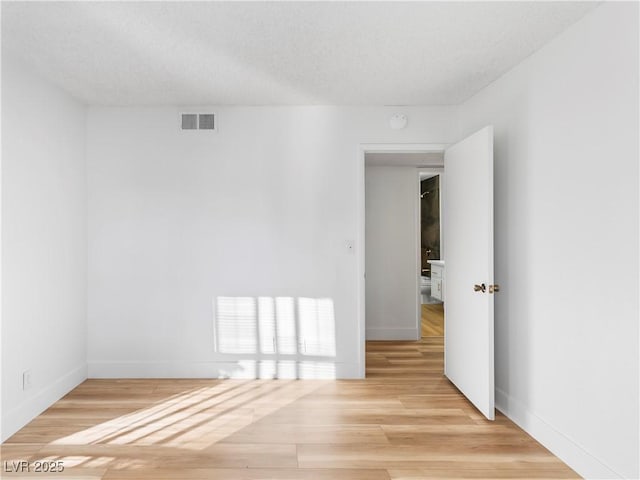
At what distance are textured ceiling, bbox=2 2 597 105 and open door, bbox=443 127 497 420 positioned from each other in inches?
25.0

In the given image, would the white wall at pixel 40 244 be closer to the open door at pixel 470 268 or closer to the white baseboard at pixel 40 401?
the white baseboard at pixel 40 401

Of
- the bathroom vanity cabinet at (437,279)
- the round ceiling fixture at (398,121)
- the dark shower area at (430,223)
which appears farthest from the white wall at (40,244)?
the dark shower area at (430,223)

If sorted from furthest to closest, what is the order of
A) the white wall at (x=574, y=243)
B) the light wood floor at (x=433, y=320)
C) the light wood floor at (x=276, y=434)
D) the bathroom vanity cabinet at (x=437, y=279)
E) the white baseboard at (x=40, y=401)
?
1. the bathroom vanity cabinet at (x=437, y=279)
2. the light wood floor at (x=433, y=320)
3. the white baseboard at (x=40, y=401)
4. the light wood floor at (x=276, y=434)
5. the white wall at (x=574, y=243)

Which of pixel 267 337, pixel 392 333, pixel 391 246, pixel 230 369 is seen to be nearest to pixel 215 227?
pixel 267 337

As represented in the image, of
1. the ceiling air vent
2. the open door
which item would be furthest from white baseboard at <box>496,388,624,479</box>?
the ceiling air vent

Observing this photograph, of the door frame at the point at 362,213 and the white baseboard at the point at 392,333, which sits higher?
the door frame at the point at 362,213

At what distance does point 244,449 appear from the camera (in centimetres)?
263

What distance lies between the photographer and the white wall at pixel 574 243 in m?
2.09

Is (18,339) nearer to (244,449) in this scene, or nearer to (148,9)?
(244,449)

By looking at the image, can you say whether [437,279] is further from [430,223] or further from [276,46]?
[276,46]

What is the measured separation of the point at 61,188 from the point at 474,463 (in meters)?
3.57

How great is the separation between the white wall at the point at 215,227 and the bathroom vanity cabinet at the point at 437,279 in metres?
4.22

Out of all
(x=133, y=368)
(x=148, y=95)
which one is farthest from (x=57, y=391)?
(x=148, y=95)

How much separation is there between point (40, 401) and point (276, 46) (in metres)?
3.00
